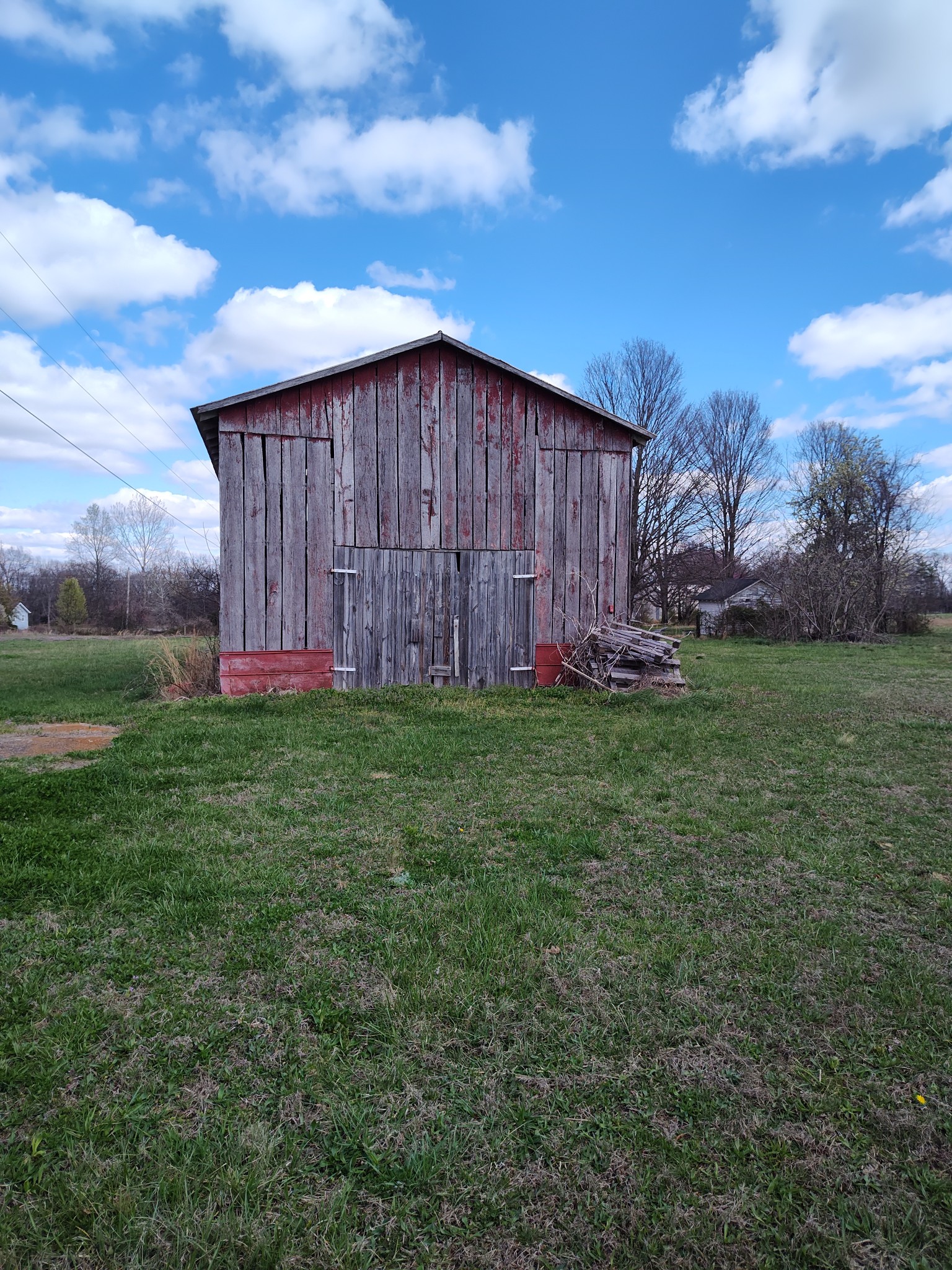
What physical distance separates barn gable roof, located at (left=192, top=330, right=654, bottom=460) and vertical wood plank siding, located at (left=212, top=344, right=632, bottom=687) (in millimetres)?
141

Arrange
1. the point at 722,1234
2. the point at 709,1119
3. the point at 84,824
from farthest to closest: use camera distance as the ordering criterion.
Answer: the point at 84,824 < the point at 709,1119 < the point at 722,1234

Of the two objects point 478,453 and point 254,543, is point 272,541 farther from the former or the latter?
point 478,453

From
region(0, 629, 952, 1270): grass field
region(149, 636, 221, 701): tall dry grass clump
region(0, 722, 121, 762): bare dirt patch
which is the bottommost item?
region(0, 629, 952, 1270): grass field

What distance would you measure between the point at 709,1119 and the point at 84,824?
173 inches

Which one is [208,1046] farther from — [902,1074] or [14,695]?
[14,695]

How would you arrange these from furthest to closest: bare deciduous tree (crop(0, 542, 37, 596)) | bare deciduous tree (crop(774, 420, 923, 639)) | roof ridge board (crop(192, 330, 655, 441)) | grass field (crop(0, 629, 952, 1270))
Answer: bare deciduous tree (crop(0, 542, 37, 596)) → bare deciduous tree (crop(774, 420, 923, 639)) → roof ridge board (crop(192, 330, 655, 441)) → grass field (crop(0, 629, 952, 1270))

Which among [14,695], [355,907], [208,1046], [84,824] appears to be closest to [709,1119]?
[208,1046]

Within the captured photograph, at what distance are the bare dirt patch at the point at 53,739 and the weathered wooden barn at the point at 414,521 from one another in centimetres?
224

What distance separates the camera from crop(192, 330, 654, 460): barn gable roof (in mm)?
10453

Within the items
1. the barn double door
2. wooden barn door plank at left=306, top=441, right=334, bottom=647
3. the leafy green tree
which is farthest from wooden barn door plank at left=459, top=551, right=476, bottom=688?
the leafy green tree

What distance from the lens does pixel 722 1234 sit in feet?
6.07

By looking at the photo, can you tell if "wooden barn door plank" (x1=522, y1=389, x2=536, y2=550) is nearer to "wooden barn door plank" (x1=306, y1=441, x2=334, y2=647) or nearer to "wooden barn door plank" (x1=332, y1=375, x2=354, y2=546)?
"wooden barn door plank" (x1=332, y1=375, x2=354, y2=546)

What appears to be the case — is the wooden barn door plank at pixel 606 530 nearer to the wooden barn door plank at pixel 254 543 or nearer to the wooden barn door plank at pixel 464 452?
the wooden barn door plank at pixel 464 452

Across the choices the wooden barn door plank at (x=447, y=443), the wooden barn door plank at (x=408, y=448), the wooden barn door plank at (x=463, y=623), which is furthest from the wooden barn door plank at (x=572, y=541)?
the wooden barn door plank at (x=408, y=448)
